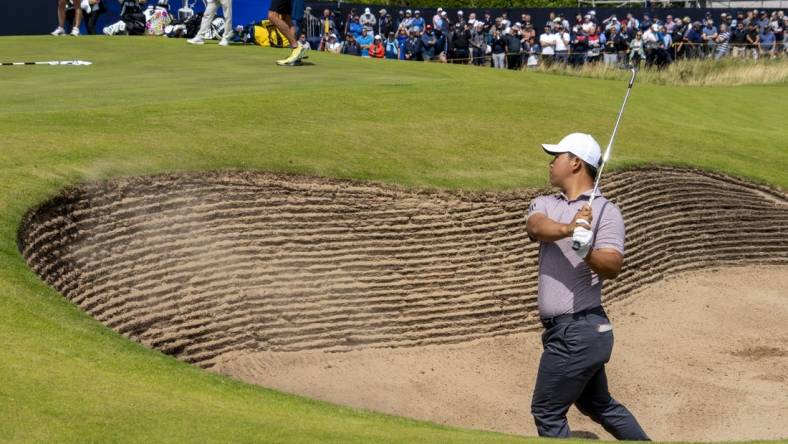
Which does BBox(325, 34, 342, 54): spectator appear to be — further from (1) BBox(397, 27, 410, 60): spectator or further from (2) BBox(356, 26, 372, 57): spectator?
(1) BBox(397, 27, 410, 60): spectator

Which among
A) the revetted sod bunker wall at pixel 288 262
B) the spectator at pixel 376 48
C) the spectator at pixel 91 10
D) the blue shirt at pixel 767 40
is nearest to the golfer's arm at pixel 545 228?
the revetted sod bunker wall at pixel 288 262

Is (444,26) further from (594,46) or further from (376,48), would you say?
(594,46)

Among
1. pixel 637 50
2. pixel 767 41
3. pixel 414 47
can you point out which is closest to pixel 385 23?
pixel 414 47

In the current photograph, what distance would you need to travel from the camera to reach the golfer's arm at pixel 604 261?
7684 millimetres

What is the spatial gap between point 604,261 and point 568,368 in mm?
849

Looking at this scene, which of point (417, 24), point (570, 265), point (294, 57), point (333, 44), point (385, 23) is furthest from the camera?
point (385, 23)

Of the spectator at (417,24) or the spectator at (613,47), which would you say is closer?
the spectator at (417,24)

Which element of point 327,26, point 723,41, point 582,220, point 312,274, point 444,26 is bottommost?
point 723,41

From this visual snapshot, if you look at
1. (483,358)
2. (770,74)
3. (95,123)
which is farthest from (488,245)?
(770,74)

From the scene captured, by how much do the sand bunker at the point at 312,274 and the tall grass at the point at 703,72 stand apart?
2085cm

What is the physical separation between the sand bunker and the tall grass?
20.8 metres

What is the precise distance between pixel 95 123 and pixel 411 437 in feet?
33.2

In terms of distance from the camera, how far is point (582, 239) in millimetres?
7375

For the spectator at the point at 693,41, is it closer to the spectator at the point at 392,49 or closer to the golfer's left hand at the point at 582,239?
the spectator at the point at 392,49
